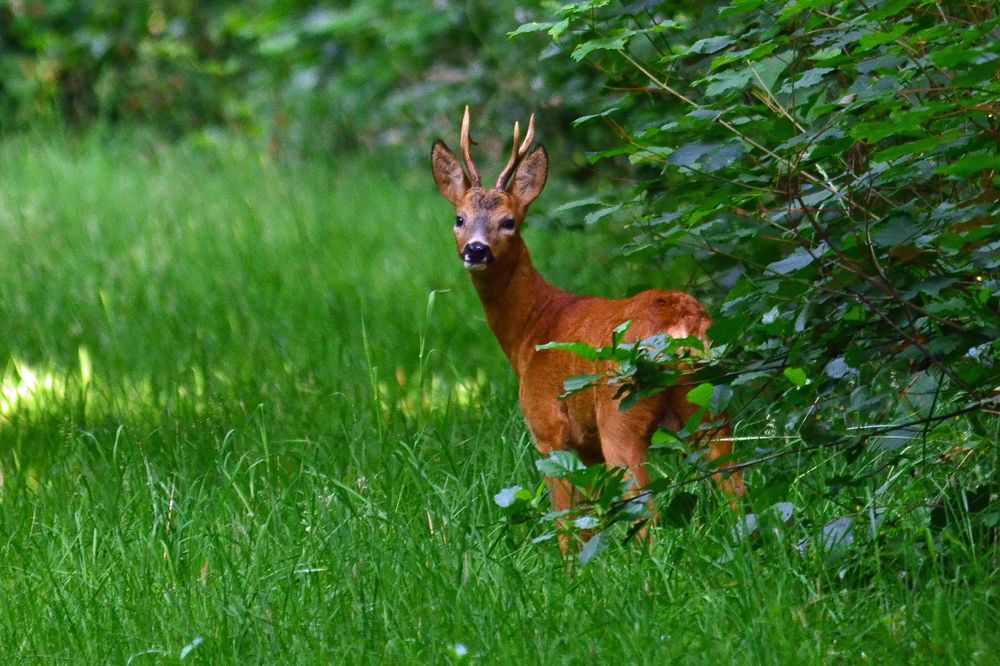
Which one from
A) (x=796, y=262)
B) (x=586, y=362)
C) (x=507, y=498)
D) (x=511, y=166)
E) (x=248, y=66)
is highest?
(x=796, y=262)

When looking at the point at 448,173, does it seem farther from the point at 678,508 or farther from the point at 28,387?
the point at 678,508

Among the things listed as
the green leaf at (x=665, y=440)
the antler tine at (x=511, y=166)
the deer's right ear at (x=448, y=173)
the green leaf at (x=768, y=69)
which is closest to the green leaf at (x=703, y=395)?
the green leaf at (x=665, y=440)

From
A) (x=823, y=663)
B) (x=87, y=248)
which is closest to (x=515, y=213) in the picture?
(x=823, y=663)

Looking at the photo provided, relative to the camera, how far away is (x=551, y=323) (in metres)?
4.34

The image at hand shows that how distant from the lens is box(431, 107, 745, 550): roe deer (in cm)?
383

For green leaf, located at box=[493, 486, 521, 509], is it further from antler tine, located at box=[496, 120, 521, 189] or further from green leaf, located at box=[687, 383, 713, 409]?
antler tine, located at box=[496, 120, 521, 189]

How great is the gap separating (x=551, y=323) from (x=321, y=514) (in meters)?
1.00

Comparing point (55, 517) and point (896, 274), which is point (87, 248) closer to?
point (55, 517)

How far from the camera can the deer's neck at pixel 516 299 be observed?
443 cm

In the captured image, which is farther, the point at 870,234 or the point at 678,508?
the point at 678,508

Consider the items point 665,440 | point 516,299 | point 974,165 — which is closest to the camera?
point 974,165

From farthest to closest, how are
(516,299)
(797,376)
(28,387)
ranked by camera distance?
(28,387)
(516,299)
(797,376)

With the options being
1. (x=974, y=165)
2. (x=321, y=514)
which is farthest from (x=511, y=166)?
(x=974, y=165)

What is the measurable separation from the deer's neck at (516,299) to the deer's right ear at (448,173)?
0.26 m
